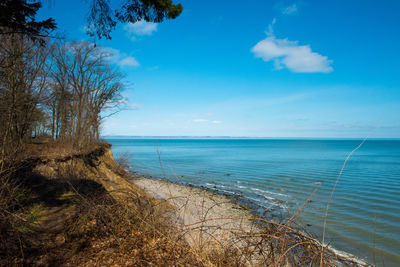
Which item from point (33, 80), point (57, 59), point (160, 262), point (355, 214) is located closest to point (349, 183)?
point (355, 214)

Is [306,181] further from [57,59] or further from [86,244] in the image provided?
[57,59]

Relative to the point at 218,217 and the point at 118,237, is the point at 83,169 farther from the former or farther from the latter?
the point at 118,237

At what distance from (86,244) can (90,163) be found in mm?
10719

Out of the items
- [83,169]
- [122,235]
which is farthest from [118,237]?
[83,169]

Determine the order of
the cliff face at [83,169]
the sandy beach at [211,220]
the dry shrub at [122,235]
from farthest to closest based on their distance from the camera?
the cliff face at [83,169]
the dry shrub at [122,235]
the sandy beach at [211,220]

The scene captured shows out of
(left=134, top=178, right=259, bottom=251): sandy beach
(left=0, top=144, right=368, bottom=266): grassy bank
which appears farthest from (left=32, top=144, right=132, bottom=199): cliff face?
(left=134, top=178, right=259, bottom=251): sandy beach

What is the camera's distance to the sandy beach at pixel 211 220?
2531 mm

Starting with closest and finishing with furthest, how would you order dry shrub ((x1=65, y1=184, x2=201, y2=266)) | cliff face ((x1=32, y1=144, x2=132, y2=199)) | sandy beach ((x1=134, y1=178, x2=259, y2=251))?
sandy beach ((x1=134, y1=178, x2=259, y2=251)) < dry shrub ((x1=65, y1=184, x2=201, y2=266)) < cliff face ((x1=32, y1=144, x2=132, y2=199))

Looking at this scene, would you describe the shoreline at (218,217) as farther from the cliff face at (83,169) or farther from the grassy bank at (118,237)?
the cliff face at (83,169)

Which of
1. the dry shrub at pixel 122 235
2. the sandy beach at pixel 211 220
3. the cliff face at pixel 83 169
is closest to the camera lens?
the sandy beach at pixel 211 220

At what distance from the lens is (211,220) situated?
240 inches

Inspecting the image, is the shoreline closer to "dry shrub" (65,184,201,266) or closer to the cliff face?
"dry shrub" (65,184,201,266)

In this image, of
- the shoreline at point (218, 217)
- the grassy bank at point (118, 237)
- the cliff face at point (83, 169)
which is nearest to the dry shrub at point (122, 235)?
the grassy bank at point (118, 237)

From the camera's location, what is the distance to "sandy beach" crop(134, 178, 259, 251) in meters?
2.53
